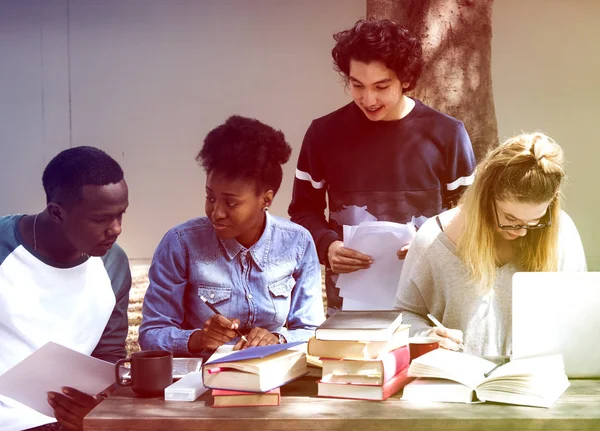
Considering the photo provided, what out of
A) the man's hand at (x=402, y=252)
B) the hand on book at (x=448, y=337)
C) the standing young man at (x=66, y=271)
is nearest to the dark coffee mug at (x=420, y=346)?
the hand on book at (x=448, y=337)

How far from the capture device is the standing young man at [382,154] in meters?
2.62

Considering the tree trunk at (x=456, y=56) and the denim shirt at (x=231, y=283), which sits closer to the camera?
the denim shirt at (x=231, y=283)

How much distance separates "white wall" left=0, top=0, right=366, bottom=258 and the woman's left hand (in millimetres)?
2384

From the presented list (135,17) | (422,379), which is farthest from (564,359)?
(135,17)

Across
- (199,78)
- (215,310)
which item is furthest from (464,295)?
(199,78)

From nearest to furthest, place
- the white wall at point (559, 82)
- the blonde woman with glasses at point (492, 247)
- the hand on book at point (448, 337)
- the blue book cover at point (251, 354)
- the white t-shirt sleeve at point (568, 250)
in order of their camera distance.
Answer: the blue book cover at point (251, 354) → the hand on book at point (448, 337) → the blonde woman with glasses at point (492, 247) → the white t-shirt sleeve at point (568, 250) → the white wall at point (559, 82)

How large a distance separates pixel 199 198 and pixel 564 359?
119 inches

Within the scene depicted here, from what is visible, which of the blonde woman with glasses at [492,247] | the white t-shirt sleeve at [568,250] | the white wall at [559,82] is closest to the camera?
the blonde woman with glasses at [492,247]

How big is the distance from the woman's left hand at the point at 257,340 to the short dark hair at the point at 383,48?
1.06 m

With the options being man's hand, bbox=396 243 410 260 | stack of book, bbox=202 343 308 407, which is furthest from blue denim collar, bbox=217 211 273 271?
stack of book, bbox=202 343 308 407

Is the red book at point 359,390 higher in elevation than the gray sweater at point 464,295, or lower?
lower

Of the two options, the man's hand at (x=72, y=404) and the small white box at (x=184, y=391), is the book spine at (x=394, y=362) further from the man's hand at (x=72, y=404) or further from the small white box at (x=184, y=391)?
the man's hand at (x=72, y=404)

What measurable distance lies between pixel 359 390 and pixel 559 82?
3331 mm

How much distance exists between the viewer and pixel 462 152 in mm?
2709
